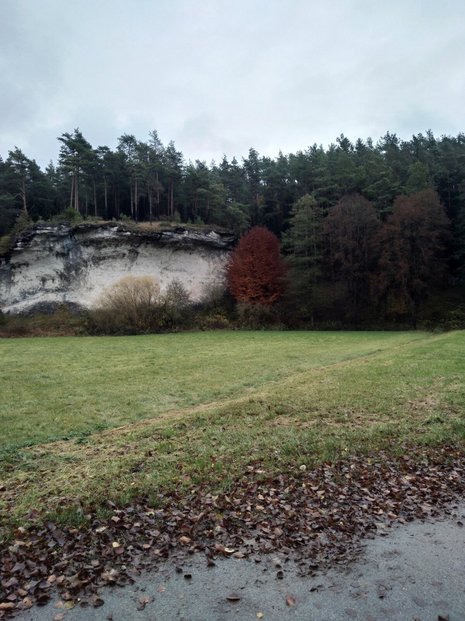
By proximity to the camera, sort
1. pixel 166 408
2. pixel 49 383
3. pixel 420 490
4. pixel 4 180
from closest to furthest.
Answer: pixel 420 490, pixel 166 408, pixel 49 383, pixel 4 180

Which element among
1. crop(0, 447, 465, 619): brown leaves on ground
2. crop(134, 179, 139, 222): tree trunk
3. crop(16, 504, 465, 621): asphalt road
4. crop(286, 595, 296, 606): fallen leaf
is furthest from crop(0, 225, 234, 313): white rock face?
crop(286, 595, 296, 606): fallen leaf

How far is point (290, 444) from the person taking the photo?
8.57 metres

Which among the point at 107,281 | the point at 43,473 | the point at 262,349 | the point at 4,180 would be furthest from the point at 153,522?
the point at 4,180

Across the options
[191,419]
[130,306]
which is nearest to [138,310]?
[130,306]

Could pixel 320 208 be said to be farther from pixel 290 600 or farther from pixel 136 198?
pixel 290 600

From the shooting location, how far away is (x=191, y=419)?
34.7 feet

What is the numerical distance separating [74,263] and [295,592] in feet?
156

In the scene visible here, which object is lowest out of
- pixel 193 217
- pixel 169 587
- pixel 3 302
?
pixel 169 587

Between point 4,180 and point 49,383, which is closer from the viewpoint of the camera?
point 49,383

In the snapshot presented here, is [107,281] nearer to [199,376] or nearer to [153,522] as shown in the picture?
[199,376]

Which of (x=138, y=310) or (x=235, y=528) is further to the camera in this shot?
(x=138, y=310)

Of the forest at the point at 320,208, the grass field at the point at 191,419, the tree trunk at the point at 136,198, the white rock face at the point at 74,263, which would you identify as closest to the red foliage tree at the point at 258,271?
the forest at the point at 320,208

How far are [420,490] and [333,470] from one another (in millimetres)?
1450

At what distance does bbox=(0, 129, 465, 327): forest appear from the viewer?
136ft
